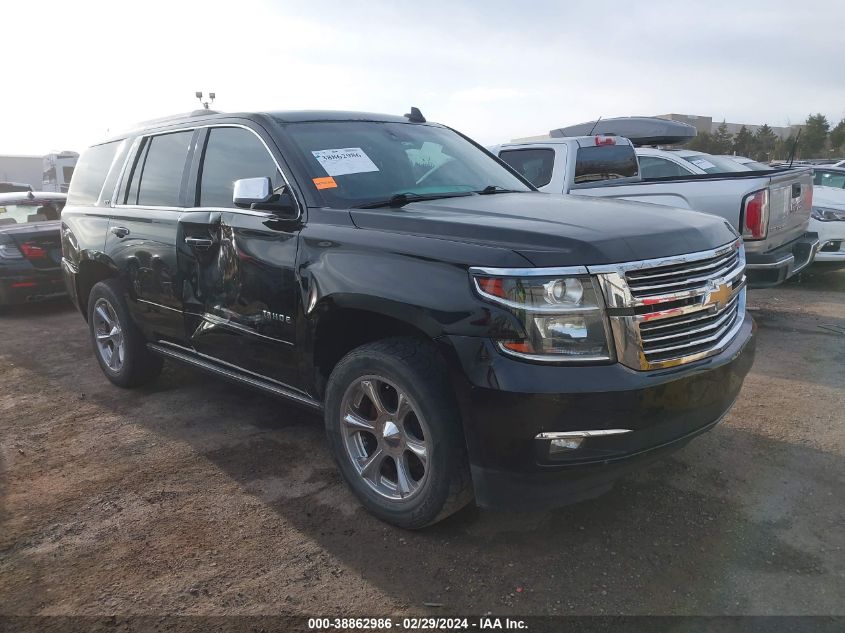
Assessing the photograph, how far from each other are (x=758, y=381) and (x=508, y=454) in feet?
10.6

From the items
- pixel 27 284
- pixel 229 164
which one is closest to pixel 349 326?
pixel 229 164

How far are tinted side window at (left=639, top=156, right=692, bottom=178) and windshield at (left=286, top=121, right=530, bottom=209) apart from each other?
4.96 m

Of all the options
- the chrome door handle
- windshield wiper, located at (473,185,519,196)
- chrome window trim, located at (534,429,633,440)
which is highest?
windshield wiper, located at (473,185,519,196)

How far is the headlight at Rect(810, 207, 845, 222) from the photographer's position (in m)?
8.27

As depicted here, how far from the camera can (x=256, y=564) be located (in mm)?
2820

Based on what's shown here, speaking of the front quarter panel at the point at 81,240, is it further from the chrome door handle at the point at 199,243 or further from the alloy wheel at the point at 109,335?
the chrome door handle at the point at 199,243

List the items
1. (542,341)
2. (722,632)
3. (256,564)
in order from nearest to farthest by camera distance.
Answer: (722,632) → (542,341) → (256,564)

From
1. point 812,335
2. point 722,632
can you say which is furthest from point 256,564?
point 812,335

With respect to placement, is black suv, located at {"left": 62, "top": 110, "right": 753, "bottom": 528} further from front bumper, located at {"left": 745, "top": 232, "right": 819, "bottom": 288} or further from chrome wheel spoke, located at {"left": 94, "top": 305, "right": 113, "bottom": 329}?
front bumper, located at {"left": 745, "top": 232, "right": 819, "bottom": 288}

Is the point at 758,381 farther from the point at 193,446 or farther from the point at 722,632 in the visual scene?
the point at 193,446

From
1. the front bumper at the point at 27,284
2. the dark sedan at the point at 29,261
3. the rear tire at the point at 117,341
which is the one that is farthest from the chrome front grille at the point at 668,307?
the front bumper at the point at 27,284

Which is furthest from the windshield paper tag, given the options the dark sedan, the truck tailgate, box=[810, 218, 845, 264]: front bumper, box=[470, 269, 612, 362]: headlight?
box=[810, 218, 845, 264]: front bumper

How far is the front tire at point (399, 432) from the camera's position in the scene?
2.69 metres

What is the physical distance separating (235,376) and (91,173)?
2.65 m
